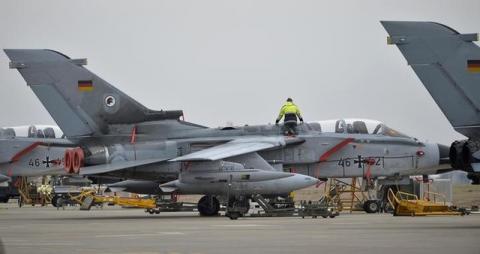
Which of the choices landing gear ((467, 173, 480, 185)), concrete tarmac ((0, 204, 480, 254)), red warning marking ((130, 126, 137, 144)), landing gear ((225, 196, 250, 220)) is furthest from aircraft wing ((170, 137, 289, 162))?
landing gear ((467, 173, 480, 185))

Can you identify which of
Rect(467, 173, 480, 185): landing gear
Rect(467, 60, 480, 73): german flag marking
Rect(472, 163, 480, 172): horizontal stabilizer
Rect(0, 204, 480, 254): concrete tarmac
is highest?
Rect(467, 60, 480, 73): german flag marking

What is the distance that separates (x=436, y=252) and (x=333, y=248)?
1.69 metres

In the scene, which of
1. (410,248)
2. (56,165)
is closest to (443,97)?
(410,248)

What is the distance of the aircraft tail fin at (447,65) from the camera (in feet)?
65.5

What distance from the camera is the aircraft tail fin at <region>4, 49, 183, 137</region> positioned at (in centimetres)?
3159

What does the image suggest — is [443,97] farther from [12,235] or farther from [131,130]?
[131,130]

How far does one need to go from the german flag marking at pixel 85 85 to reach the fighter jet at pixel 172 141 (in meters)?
0.03

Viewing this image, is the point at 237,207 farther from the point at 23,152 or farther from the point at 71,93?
the point at 23,152

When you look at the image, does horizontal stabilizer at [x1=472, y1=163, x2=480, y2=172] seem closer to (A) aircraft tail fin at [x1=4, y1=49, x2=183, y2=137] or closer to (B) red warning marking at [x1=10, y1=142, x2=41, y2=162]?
(A) aircraft tail fin at [x1=4, y1=49, x2=183, y2=137]

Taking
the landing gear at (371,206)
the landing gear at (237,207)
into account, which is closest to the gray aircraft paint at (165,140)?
the landing gear at (371,206)

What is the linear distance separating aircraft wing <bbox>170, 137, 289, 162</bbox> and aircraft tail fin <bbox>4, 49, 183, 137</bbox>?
2927mm

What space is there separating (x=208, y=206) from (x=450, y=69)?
13104 millimetres

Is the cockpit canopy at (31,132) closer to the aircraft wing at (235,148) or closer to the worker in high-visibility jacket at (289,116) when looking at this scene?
the aircraft wing at (235,148)

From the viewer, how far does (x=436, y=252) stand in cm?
1464
